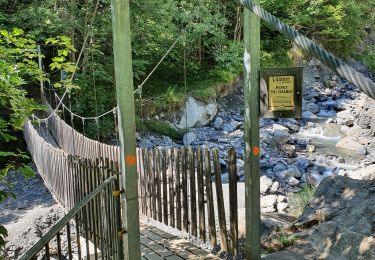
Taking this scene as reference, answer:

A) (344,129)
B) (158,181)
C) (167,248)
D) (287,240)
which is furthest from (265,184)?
(344,129)

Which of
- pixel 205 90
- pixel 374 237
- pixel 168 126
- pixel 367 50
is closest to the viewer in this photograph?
pixel 374 237

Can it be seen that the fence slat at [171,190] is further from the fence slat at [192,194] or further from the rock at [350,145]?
the rock at [350,145]

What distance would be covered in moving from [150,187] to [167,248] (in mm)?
944

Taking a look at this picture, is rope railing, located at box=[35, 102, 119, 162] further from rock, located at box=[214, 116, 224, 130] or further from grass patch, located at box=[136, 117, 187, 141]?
rock, located at box=[214, 116, 224, 130]

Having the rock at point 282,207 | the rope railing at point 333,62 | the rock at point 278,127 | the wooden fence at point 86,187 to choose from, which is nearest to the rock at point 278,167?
the rock at point 282,207

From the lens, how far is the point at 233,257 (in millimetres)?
2453

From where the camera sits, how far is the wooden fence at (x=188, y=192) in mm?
2521

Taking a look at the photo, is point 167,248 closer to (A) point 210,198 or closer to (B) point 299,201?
(A) point 210,198

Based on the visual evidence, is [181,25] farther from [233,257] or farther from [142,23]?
[233,257]

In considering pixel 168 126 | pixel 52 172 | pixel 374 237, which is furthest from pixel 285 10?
pixel 374 237

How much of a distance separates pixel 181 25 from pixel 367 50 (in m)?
12.2

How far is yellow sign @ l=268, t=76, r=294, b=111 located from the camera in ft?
6.05

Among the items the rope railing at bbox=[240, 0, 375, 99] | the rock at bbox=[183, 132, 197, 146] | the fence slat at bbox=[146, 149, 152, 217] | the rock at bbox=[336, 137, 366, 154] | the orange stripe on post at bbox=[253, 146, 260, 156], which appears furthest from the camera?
the rock at bbox=[183, 132, 197, 146]

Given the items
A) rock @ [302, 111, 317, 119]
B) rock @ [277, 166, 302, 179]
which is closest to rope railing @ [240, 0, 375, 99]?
rock @ [277, 166, 302, 179]
